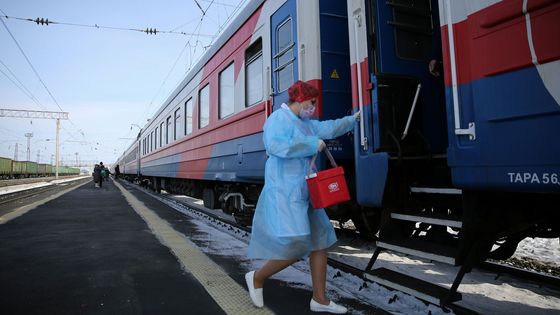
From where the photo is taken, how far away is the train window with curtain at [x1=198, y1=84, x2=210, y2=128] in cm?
736

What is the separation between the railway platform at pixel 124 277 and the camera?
9.34ft

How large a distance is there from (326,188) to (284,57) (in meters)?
2.47

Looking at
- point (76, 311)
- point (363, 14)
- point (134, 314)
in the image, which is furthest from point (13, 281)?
point (363, 14)

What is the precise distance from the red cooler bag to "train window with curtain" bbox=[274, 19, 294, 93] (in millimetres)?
2099

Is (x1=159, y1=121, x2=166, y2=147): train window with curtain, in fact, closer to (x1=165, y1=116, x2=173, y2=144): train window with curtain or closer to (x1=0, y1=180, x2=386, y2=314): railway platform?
(x1=165, y1=116, x2=173, y2=144): train window with curtain

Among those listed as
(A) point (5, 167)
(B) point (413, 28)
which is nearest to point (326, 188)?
(B) point (413, 28)

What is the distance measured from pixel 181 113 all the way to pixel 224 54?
3642 mm

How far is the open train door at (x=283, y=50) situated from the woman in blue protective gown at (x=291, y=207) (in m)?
1.66

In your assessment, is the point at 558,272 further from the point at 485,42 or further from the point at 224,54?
the point at 224,54

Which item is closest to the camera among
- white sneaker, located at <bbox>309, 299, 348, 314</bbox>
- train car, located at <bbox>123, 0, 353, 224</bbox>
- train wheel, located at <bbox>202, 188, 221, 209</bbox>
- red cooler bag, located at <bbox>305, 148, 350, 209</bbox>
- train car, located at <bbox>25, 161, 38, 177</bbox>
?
red cooler bag, located at <bbox>305, 148, 350, 209</bbox>

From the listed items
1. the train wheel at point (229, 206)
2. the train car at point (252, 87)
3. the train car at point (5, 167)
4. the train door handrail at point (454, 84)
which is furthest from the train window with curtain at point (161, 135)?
the train car at point (5, 167)

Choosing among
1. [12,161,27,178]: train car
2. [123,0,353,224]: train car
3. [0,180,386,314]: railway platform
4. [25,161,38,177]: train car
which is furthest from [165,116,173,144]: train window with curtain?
[25,161,38,177]: train car

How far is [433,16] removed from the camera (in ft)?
11.9

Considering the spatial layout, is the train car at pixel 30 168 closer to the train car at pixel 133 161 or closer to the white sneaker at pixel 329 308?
the train car at pixel 133 161
